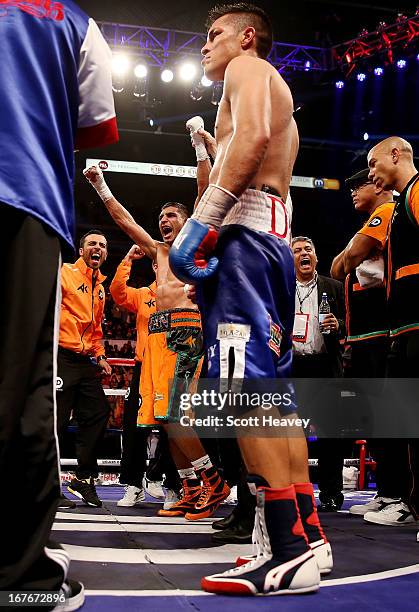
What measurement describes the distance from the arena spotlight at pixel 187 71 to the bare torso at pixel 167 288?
6160 millimetres

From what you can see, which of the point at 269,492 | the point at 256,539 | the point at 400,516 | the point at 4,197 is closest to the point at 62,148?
the point at 4,197

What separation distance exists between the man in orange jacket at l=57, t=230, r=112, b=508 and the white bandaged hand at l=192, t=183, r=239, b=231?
207 cm

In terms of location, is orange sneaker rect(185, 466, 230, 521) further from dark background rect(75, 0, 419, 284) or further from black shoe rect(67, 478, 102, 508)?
dark background rect(75, 0, 419, 284)

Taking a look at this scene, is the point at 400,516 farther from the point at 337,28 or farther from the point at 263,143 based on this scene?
the point at 337,28

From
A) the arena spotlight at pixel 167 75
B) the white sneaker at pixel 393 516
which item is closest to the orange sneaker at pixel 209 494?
the white sneaker at pixel 393 516

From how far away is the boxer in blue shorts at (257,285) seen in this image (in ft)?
4.89

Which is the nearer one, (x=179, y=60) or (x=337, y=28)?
(x=179, y=60)

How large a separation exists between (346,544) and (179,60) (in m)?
8.01

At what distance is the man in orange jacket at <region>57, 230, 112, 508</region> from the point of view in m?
3.42

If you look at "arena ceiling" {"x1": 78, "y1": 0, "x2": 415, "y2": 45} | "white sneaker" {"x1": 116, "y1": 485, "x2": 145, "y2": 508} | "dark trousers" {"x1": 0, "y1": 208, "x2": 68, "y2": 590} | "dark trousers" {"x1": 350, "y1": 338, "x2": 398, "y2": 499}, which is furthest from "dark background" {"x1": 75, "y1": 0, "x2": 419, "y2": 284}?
"dark trousers" {"x1": 0, "y1": 208, "x2": 68, "y2": 590}

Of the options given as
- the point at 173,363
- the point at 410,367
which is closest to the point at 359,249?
the point at 410,367

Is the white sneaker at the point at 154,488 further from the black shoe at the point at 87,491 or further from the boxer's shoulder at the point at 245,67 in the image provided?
the boxer's shoulder at the point at 245,67

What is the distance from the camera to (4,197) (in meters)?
1.19

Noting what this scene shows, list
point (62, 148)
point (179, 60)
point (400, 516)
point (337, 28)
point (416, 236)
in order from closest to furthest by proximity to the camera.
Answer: point (62, 148) < point (416, 236) < point (400, 516) < point (179, 60) < point (337, 28)
